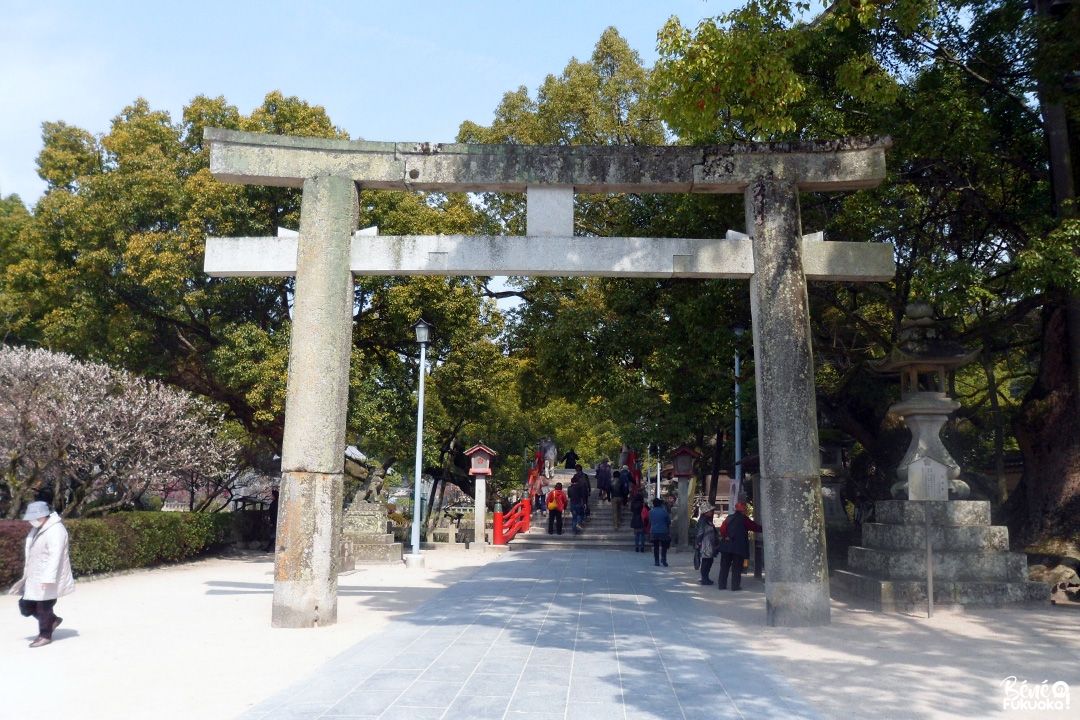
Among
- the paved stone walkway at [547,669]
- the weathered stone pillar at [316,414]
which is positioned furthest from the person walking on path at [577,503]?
the weathered stone pillar at [316,414]

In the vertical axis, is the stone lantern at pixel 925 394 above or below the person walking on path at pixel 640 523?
above

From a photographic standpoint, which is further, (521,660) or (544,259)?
(544,259)

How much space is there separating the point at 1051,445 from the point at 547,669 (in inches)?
389

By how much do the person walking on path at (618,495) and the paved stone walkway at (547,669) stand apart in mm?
14125

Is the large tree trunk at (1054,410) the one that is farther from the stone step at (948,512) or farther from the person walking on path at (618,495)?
the person walking on path at (618,495)

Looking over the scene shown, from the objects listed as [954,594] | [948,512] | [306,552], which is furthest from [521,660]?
[948,512]

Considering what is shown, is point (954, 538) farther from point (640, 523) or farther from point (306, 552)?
point (640, 523)

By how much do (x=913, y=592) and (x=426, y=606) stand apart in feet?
21.5

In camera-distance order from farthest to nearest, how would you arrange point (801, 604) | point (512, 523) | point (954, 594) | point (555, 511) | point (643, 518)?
1. point (555, 511)
2. point (512, 523)
3. point (643, 518)
4. point (954, 594)
5. point (801, 604)

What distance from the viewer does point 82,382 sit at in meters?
15.3

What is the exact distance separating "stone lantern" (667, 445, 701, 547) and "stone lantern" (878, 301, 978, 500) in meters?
10.8

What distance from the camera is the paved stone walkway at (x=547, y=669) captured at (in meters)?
5.82

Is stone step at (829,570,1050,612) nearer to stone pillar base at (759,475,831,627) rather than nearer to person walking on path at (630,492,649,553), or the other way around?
stone pillar base at (759,475,831,627)

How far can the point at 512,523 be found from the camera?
2488 centimetres
